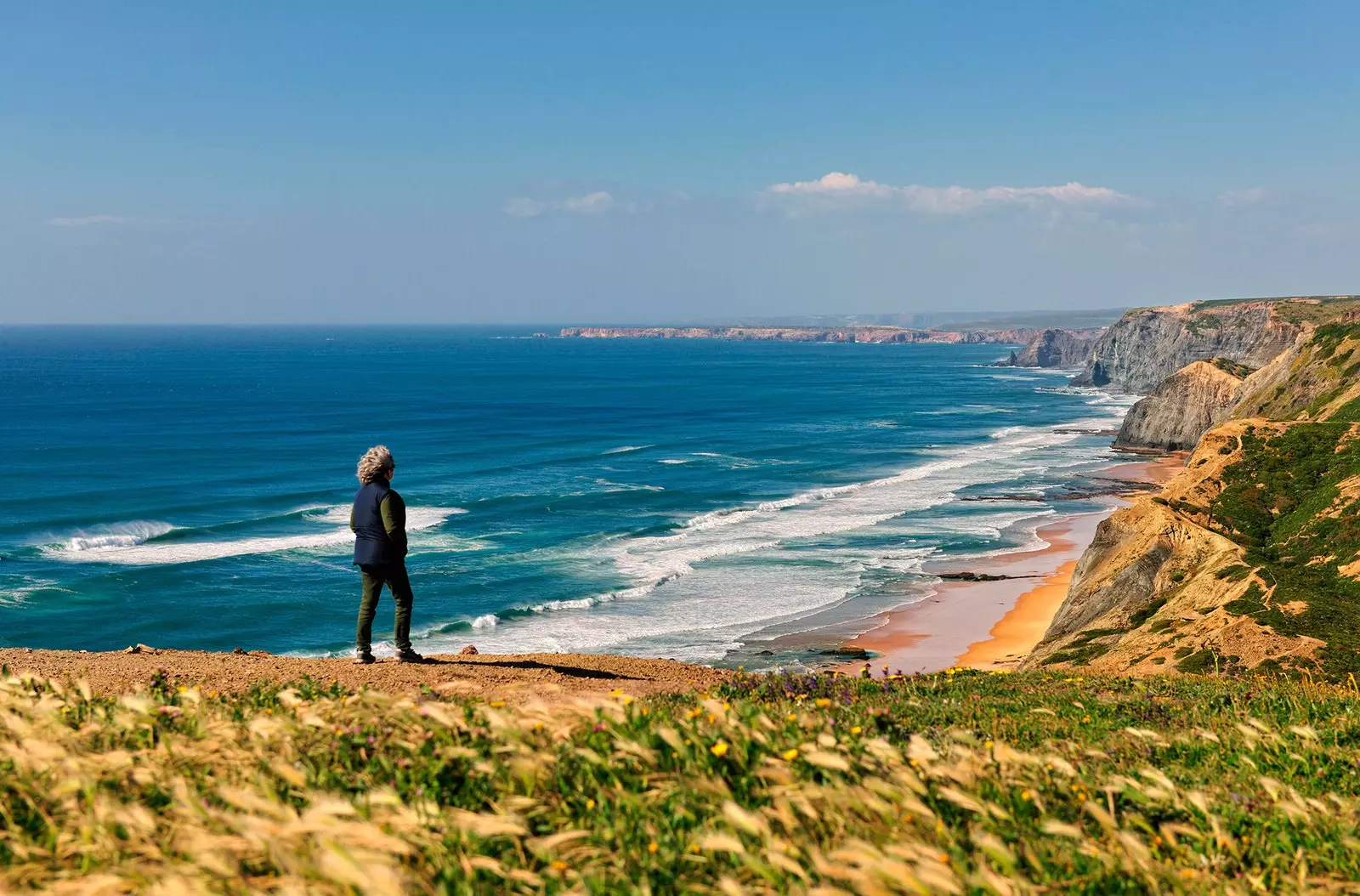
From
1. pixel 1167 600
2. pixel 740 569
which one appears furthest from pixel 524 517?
pixel 1167 600

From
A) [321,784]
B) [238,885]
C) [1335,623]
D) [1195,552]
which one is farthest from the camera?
[1195,552]

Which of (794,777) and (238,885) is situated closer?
(238,885)

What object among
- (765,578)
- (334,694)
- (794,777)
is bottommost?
(765,578)

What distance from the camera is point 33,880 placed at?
13.7ft

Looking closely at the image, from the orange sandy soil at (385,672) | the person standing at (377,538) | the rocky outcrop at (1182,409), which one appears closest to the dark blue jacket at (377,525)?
the person standing at (377,538)

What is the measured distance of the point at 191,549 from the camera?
45.8 meters

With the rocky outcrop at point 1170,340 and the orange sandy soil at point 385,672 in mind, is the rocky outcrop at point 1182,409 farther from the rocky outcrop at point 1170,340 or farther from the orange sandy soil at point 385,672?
the orange sandy soil at point 385,672

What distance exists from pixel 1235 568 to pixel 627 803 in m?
23.3

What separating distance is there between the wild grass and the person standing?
163 inches

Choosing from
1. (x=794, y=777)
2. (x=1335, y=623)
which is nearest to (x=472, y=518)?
(x=1335, y=623)

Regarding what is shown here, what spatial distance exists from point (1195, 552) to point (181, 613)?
3373 cm

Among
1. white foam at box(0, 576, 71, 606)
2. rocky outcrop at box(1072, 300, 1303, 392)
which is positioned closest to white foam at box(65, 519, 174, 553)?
white foam at box(0, 576, 71, 606)

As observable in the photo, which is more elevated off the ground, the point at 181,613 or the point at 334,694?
the point at 334,694

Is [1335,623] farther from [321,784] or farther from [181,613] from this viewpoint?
[181,613]
